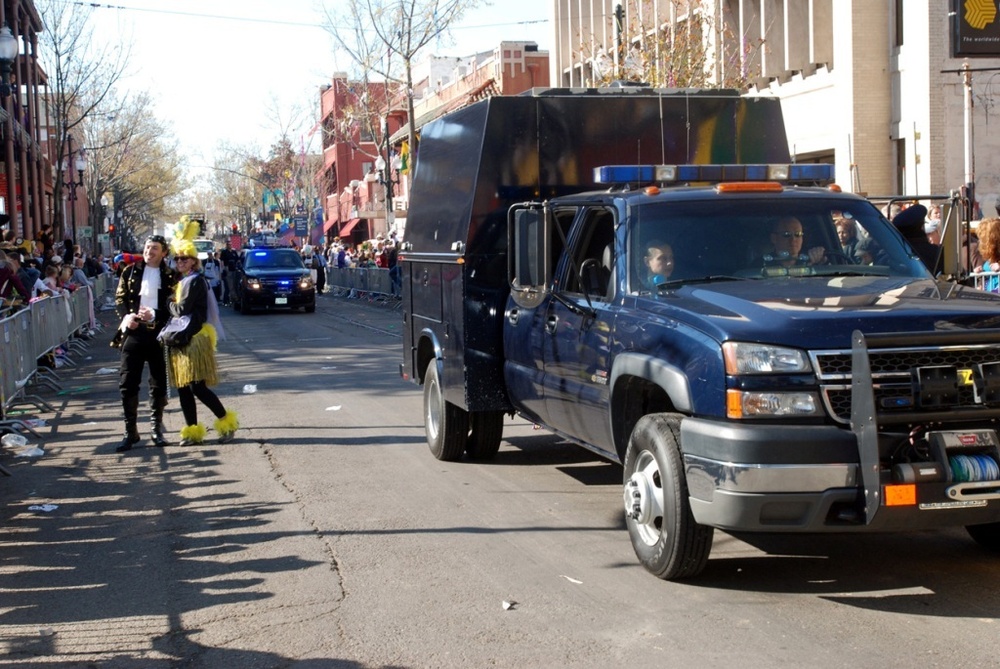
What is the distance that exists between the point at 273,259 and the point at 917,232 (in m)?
27.6

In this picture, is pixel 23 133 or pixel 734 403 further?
pixel 23 133

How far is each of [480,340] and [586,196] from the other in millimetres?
1774

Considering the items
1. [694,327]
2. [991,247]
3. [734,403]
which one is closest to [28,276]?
[991,247]

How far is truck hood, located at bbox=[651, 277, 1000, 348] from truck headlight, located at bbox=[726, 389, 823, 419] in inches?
9.4

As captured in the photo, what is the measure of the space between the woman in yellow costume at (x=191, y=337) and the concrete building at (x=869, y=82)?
1285cm

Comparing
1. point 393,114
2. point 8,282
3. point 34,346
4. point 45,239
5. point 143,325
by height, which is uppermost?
point 393,114

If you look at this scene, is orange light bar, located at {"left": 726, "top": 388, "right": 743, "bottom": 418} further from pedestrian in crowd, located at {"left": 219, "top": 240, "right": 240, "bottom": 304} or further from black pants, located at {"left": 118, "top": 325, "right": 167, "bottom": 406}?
pedestrian in crowd, located at {"left": 219, "top": 240, "right": 240, "bottom": 304}

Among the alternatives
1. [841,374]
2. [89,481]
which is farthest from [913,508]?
[89,481]

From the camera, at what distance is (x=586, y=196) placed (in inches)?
316

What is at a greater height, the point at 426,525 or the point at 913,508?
the point at 913,508

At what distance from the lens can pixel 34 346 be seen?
16859 millimetres

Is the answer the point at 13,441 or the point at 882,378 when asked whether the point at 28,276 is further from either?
the point at 882,378

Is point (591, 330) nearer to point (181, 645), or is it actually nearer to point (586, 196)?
point (586, 196)

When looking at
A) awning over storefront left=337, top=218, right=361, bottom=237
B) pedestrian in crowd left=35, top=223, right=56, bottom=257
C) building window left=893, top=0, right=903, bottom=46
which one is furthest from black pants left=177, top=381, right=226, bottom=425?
awning over storefront left=337, top=218, right=361, bottom=237
